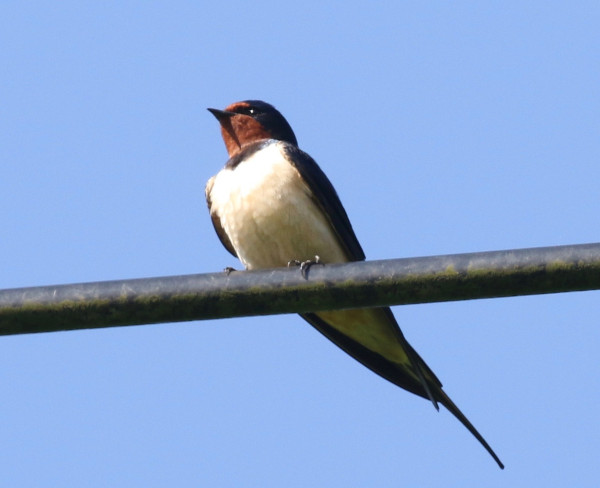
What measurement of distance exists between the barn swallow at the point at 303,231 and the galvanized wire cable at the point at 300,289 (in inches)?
71.1

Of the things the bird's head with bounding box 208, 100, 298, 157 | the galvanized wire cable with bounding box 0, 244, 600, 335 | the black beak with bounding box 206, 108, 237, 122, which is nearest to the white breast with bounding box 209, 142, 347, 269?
the bird's head with bounding box 208, 100, 298, 157

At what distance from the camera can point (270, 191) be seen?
15.2ft

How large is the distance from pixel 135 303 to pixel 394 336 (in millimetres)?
2185

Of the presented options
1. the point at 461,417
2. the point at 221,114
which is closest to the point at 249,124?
the point at 221,114

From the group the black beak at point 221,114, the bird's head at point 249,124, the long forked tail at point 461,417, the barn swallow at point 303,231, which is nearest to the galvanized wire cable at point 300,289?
the long forked tail at point 461,417

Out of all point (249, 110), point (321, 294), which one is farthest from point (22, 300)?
point (249, 110)

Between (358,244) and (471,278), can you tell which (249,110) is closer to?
(358,244)

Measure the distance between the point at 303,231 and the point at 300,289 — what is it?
6.40 ft

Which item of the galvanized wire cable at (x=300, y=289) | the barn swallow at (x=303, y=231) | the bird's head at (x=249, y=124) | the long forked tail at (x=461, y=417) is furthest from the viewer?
the bird's head at (x=249, y=124)

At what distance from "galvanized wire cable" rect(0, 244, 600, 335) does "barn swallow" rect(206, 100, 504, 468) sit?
1.80 m

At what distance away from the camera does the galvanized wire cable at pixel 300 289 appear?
2.57 meters

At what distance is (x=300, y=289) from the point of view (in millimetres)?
2697

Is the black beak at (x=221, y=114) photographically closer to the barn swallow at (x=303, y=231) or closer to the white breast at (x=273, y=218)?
the barn swallow at (x=303, y=231)

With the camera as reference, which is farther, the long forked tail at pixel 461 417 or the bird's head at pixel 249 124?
the bird's head at pixel 249 124
